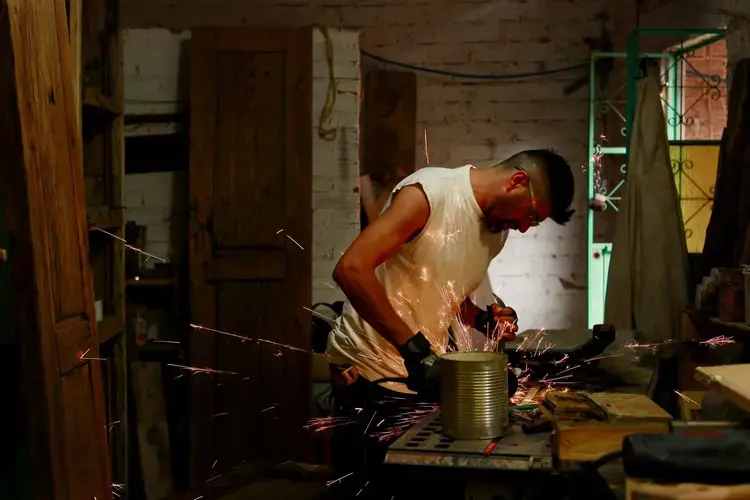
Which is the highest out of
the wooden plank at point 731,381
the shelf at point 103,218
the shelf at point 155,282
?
the shelf at point 103,218

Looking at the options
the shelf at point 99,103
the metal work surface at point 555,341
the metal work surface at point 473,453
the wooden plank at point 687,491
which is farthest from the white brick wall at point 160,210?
the wooden plank at point 687,491

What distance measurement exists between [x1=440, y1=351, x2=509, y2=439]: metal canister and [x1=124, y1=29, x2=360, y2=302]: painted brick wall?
2.74 m

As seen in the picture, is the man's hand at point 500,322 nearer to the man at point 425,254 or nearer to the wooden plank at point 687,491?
the man at point 425,254

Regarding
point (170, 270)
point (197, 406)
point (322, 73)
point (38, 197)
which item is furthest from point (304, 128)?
point (38, 197)

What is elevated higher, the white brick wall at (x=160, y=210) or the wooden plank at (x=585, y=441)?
the white brick wall at (x=160, y=210)

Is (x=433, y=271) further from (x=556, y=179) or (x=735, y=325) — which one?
(x=735, y=325)

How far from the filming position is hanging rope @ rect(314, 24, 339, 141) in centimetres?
444

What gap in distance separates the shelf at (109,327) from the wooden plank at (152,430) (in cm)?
77

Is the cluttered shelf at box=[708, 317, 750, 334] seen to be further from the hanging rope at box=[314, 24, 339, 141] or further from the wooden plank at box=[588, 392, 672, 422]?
the hanging rope at box=[314, 24, 339, 141]

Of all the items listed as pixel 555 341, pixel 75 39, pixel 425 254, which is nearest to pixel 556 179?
pixel 425 254

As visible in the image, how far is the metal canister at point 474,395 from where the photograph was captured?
1.77 m

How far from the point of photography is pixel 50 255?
7.23 ft

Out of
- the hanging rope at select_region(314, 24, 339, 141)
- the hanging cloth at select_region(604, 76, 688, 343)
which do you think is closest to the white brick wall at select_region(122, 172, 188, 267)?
the hanging rope at select_region(314, 24, 339, 141)

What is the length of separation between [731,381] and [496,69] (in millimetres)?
3876
